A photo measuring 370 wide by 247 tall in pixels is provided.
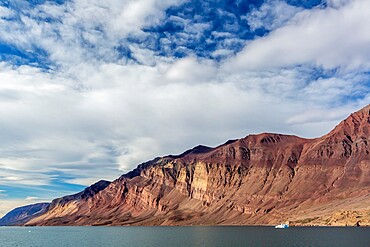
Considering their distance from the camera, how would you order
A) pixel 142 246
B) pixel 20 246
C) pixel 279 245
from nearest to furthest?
pixel 279 245 → pixel 142 246 → pixel 20 246

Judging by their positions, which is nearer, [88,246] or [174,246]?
[174,246]

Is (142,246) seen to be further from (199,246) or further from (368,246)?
(368,246)

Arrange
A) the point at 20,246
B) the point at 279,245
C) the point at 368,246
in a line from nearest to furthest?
the point at 368,246 < the point at 279,245 < the point at 20,246

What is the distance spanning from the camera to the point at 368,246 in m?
108

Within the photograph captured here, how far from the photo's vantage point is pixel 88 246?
137750 mm

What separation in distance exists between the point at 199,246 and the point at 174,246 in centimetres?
812

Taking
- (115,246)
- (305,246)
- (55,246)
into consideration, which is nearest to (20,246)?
(55,246)

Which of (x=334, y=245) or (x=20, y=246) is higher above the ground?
(x=20, y=246)

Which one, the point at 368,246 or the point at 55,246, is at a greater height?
the point at 55,246

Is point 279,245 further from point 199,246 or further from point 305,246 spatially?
point 199,246

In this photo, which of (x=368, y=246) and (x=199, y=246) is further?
(x=199, y=246)

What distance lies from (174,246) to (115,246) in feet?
72.8

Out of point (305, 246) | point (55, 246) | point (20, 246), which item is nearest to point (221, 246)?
point (305, 246)

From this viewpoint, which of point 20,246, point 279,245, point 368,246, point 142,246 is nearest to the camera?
point 368,246
